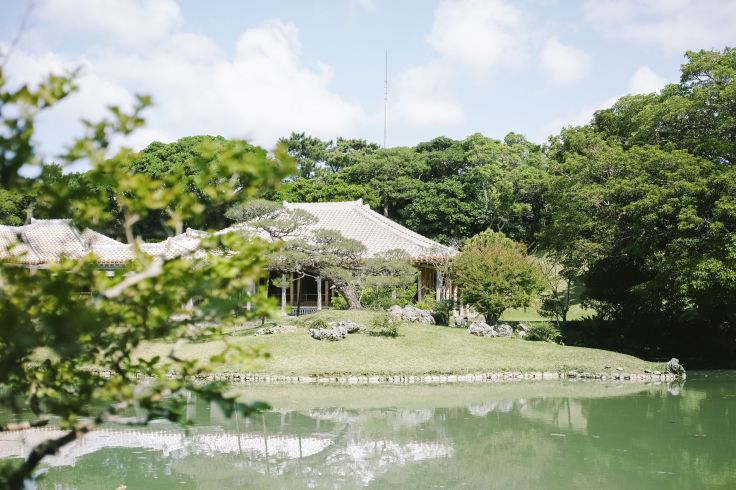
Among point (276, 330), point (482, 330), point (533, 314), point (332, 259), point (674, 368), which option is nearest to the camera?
point (674, 368)

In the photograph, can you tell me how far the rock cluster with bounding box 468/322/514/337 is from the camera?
1595 cm

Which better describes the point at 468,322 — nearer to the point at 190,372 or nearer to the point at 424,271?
the point at 424,271

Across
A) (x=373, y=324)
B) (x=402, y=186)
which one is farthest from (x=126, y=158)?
(x=402, y=186)

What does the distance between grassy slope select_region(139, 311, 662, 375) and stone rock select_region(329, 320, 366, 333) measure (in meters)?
0.31

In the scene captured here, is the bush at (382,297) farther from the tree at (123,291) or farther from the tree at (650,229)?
the tree at (123,291)

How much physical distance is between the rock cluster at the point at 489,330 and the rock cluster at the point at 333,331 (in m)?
2.86

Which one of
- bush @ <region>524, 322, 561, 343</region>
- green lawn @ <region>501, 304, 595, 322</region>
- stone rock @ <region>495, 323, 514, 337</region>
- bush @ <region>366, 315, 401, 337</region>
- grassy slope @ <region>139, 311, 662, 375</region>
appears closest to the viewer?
grassy slope @ <region>139, 311, 662, 375</region>

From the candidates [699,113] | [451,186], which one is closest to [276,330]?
[699,113]

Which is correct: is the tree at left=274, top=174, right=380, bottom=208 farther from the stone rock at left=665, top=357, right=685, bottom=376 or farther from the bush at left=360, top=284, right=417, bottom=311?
the stone rock at left=665, top=357, right=685, bottom=376

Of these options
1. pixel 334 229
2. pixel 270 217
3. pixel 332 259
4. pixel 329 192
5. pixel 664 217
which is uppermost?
pixel 329 192

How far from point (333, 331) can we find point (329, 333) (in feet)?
0.31

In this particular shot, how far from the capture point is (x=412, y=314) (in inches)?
675

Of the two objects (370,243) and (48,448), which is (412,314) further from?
(48,448)

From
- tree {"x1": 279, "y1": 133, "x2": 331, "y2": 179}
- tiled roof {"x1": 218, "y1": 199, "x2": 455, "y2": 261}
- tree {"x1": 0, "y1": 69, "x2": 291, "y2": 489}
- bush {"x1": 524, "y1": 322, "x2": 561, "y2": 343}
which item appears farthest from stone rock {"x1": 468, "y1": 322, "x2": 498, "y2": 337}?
tree {"x1": 279, "y1": 133, "x2": 331, "y2": 179}
